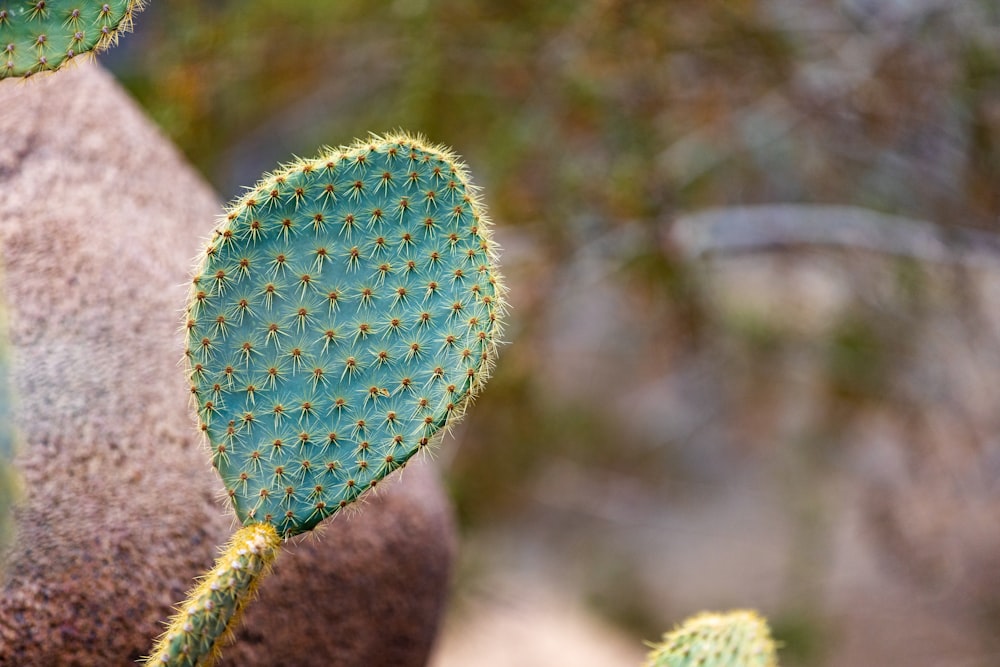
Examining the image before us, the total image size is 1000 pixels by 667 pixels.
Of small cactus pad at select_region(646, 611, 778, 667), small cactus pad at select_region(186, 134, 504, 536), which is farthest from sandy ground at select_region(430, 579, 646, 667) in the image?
small cactus pad at select_region(186, 134, 504, 536)

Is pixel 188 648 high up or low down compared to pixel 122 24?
down

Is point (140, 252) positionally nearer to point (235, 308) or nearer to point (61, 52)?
point (61, 52)

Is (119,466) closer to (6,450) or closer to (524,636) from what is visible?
(6,450)

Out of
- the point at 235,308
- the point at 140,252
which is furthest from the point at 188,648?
the point at 140,252

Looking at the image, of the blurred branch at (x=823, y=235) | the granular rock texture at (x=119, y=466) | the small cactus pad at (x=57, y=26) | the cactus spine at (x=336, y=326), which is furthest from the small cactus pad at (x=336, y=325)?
the blurred branch at (x=823, y=235)

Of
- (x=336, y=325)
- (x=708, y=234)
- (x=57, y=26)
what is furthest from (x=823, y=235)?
(x=57, y=26)

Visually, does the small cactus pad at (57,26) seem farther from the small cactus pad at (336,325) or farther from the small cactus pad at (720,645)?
the small cactus pad at (720,645)
